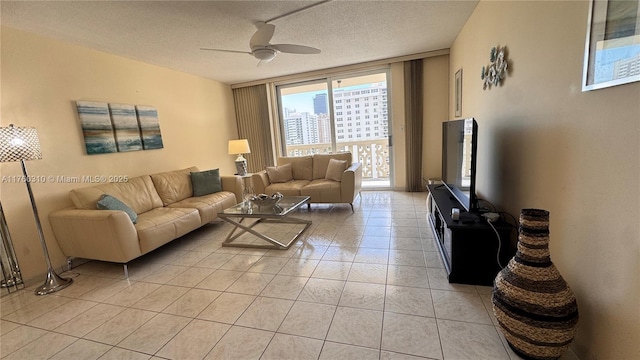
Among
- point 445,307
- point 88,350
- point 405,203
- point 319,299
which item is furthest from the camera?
point 405,203

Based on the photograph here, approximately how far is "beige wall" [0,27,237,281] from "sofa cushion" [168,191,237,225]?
78 cm

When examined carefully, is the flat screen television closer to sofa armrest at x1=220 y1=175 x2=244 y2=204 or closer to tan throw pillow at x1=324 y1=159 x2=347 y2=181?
tan throw pillow at x1=324 y1=159 x2=347 y2=181

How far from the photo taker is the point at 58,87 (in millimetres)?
2695

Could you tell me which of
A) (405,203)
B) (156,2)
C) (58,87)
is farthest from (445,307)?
(58,87)

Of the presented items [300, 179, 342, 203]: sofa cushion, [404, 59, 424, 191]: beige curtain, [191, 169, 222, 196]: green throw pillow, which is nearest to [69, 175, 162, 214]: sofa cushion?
[191, 169, 222, 196]: green throw pillow

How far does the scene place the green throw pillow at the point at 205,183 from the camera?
12.3 feet

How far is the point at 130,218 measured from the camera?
101 inches

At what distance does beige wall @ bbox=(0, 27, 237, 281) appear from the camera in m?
2.39

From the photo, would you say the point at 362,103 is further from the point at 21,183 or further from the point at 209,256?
the point at 21,183

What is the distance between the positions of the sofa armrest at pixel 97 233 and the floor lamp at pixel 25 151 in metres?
0.19

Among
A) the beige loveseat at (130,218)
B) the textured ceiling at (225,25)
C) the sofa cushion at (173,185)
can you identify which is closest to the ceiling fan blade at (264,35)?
the textured ceiling at (225,25)

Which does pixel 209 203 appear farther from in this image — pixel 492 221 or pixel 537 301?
pixel 537 301

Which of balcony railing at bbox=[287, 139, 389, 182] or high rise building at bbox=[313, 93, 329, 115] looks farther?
balcony railing at bbox=[287, 139, 389, 182]

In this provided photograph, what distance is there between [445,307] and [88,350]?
7.23ft
